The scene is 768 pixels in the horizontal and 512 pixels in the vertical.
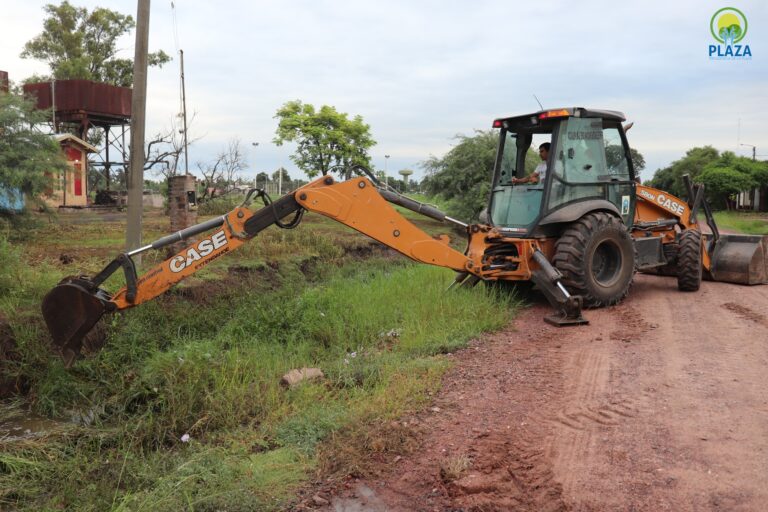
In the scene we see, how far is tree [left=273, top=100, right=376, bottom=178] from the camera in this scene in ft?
90.2

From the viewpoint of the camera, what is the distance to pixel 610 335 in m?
6.77

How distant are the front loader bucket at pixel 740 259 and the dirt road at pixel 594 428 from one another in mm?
3498

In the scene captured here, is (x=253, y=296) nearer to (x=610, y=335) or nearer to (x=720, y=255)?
(x=610, y=335)

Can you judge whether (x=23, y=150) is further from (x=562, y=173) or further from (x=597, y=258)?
(x=597, y=258)

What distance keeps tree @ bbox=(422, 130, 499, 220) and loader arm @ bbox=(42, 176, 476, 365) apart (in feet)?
35.3

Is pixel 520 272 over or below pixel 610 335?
over

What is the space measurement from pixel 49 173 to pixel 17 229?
1.25 metres

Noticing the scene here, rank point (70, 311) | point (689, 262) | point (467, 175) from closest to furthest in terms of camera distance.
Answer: point (70, 311) → point (689, 262) → point (467, 175)

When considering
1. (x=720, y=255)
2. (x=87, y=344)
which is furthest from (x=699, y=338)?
(x=87, y=344)

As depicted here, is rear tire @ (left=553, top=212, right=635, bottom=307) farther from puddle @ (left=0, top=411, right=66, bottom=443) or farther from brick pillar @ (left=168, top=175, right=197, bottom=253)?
brick pillar @ (left=168, top=175, right=197, bottom=253)

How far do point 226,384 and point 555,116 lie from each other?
5201mm

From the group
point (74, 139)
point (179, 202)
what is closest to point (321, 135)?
point (74, 139)

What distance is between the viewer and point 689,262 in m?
9.30

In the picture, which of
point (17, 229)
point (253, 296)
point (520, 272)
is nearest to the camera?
point (520, 272)
